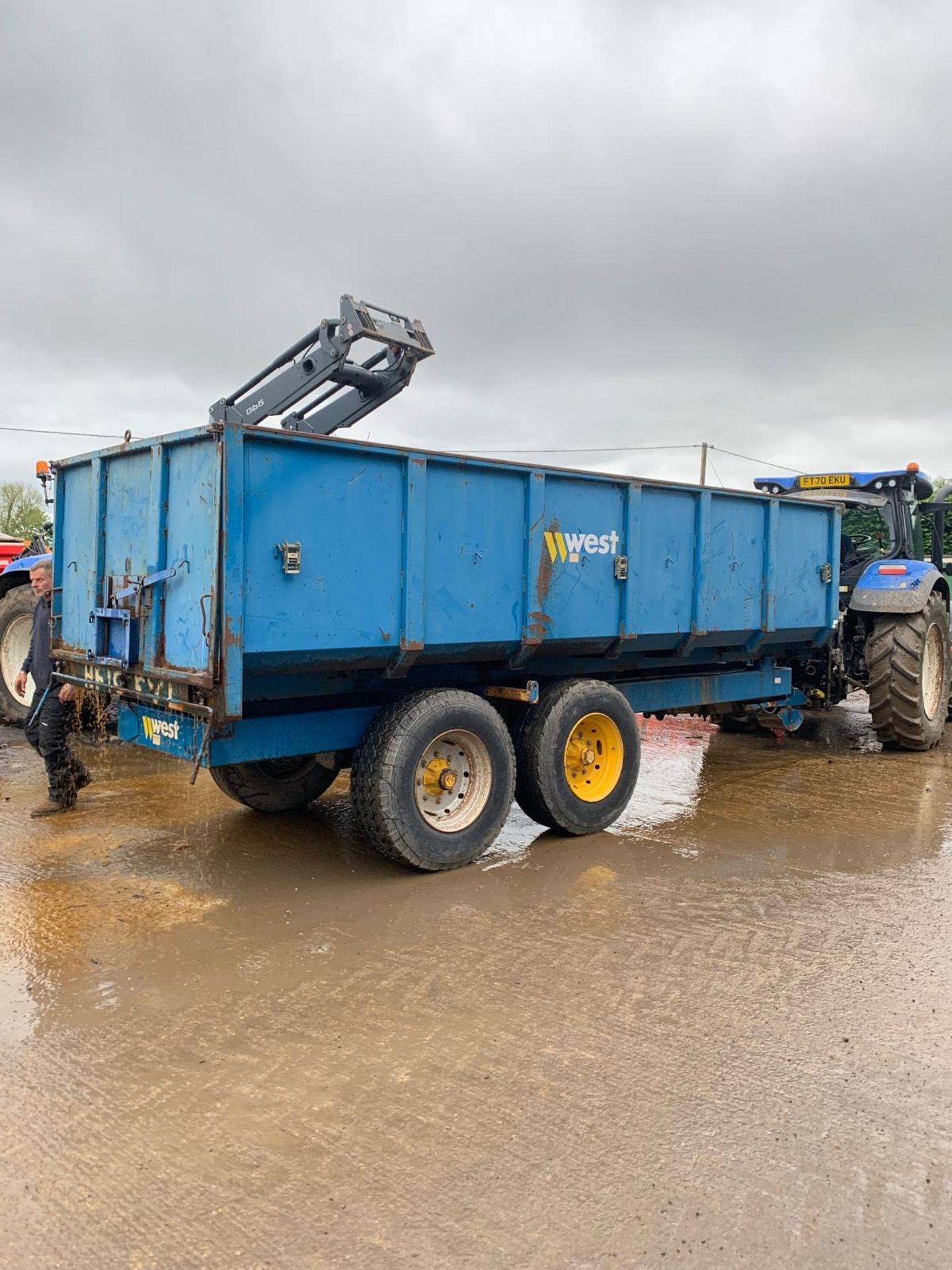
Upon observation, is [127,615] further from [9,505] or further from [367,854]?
[9,505]

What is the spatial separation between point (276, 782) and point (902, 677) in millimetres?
5549

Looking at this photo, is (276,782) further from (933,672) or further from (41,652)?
(933,672)

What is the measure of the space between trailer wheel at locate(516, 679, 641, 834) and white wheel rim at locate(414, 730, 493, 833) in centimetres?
48

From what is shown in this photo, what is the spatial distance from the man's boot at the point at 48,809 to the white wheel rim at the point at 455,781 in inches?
103

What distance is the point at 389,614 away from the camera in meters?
4.91

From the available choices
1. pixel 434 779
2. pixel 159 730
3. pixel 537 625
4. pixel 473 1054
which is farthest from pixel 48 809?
pixel 473 1054

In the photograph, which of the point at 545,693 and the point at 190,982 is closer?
the point at 190,982

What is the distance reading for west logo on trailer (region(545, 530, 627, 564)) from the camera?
5672 mm

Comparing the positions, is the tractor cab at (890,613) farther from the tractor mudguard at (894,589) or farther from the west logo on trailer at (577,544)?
the west logo on trailer at (577,544)

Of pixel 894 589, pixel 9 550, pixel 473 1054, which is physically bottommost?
pixel 473 1054

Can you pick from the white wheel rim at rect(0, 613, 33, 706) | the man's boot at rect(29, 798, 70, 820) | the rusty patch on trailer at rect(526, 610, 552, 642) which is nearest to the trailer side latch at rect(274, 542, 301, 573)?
the rusty patch on trailer at rect(526, 610, 552, 642)

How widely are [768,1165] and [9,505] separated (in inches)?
1714

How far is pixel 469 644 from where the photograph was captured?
5.34 meters

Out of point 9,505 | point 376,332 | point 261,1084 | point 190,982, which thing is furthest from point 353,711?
point 9,505
